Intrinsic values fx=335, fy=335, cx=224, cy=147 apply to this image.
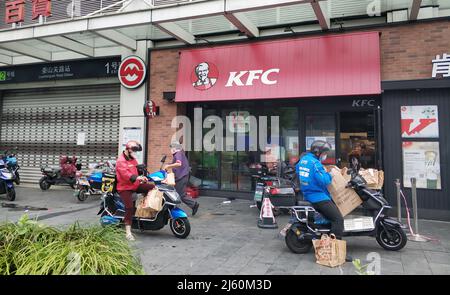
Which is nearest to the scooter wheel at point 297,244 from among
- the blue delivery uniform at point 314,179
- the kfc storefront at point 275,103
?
the blue delivery uniform at point 314,179

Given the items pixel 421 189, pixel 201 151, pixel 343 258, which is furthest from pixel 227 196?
pixel 343 258

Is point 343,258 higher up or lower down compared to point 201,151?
lower down

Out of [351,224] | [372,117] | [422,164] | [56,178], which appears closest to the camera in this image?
[351,224]

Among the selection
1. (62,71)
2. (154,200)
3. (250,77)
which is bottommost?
(154,200)

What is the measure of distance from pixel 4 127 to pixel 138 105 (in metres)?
7.73

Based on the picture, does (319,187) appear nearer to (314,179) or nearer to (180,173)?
(314,179)

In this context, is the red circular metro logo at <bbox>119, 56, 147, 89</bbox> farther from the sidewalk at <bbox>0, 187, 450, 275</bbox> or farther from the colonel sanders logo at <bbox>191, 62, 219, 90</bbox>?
the sidewalk at <bbox>0, 187, 450, 275</bbox>

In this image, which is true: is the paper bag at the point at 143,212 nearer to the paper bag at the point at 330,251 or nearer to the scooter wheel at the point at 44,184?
the paper bag at the point at 330,251

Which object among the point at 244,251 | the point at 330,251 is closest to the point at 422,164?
the point at 330,251

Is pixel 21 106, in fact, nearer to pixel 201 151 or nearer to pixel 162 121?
pixel 162 121

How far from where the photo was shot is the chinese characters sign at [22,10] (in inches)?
381

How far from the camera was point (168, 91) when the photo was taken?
1062cm

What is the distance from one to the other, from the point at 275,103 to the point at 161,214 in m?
5.37

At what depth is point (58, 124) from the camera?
44.6 feet
